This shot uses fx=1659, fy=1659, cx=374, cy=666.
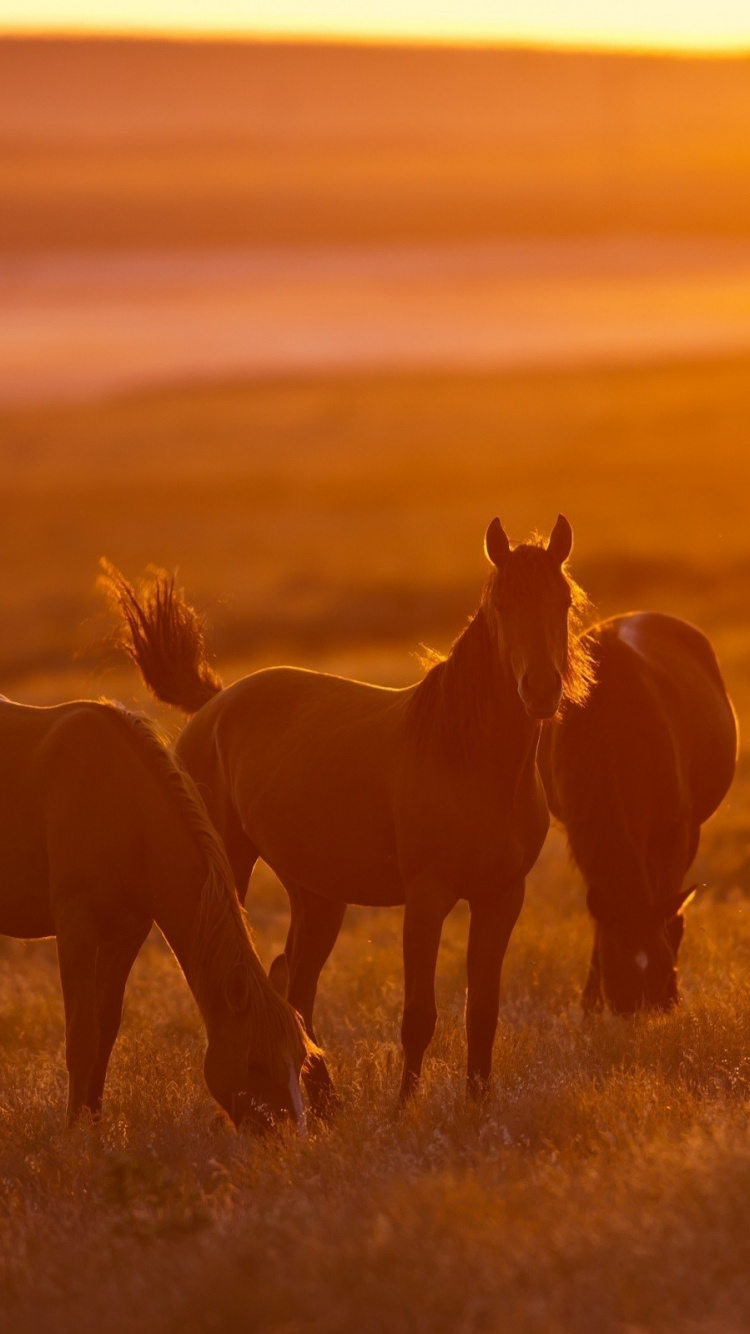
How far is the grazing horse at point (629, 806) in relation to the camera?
→ 7.84m

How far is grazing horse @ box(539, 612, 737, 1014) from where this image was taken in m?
7.84

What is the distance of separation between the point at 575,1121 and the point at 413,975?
0.92 m

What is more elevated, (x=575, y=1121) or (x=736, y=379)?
(x=736, y=379)

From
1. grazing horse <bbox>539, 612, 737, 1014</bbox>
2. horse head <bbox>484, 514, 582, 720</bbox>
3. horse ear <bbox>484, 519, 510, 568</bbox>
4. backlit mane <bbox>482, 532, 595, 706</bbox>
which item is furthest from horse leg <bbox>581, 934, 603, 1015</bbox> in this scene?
horse ear <bbox>484, 519, 510, 568</bbox>

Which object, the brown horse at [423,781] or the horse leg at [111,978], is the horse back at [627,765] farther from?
the horse leg at [111,978]

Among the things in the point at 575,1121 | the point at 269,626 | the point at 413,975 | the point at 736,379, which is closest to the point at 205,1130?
the point at 413,975

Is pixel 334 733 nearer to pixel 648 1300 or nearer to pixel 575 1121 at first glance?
pixel 575 1121

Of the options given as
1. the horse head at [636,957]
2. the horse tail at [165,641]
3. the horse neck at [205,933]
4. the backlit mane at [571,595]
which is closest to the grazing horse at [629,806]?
the horse head at [636,957]

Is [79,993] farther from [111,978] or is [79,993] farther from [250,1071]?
[250,1071]

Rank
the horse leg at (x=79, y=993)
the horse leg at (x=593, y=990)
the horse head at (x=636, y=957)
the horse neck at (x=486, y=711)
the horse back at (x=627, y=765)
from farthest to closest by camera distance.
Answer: the horse leg at (x=593, y=990) → the horse back at (x=627, y=765) → the horse head at (x=636, y=957) → the horse neck at (x=486, y=711) → the horse leg at (x=79, y=993)

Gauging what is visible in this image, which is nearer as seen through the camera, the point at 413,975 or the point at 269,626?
the point at 413,975

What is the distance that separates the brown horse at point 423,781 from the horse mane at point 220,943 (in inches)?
30.9

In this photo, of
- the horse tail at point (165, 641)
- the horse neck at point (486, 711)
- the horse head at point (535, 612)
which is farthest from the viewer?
the horse tail at point (165, 641)

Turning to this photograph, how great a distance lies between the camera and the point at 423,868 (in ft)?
21.8
